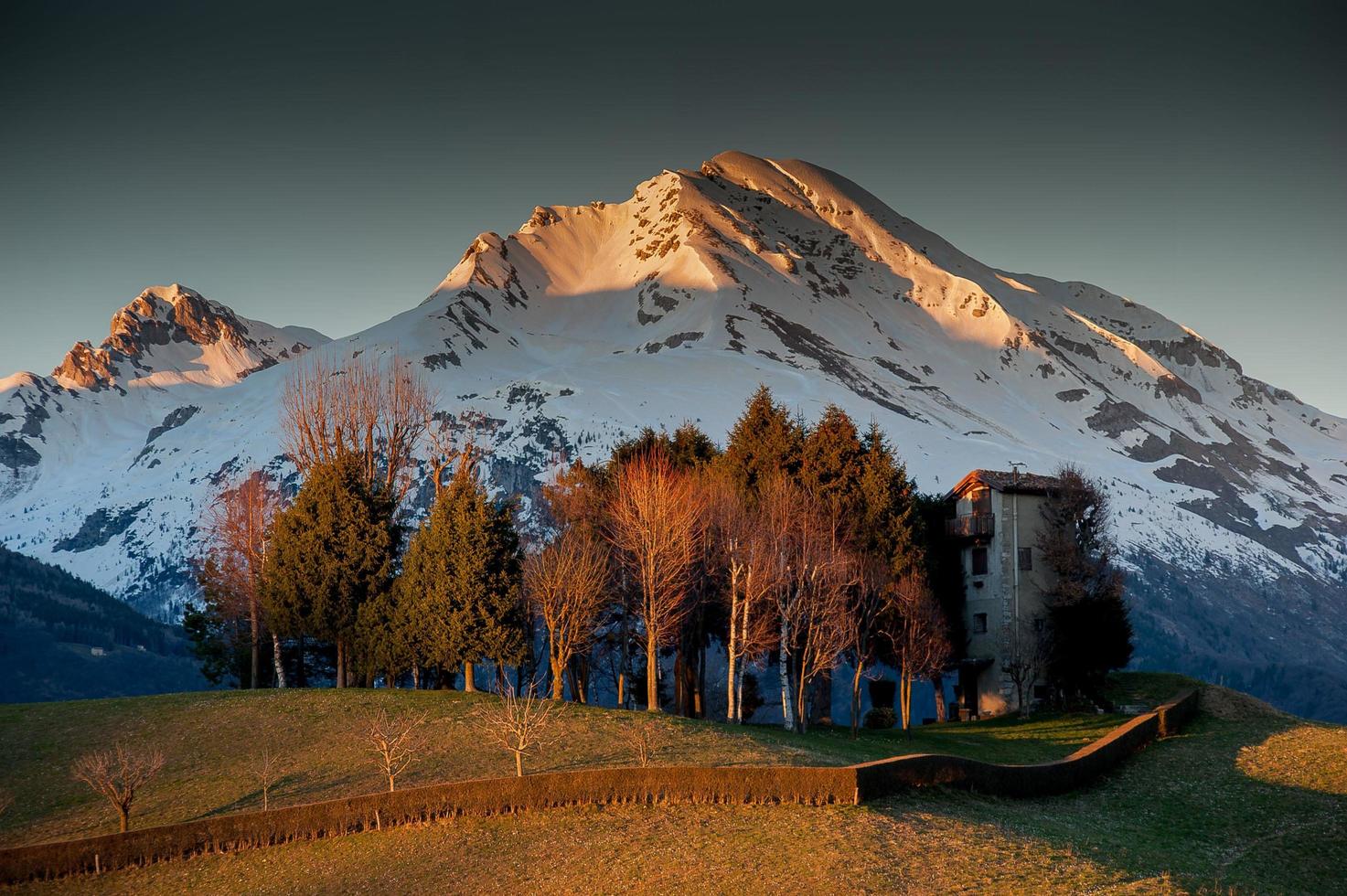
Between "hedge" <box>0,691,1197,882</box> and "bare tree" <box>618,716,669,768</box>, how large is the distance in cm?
202

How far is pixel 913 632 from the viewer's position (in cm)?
6544

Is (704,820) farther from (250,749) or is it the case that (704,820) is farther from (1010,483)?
(1010,483)

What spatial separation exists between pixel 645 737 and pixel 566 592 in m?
15.0

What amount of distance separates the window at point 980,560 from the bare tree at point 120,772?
51390mm

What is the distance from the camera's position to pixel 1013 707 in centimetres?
7525

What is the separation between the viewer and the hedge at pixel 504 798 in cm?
3538

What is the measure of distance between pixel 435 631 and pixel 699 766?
2113 cm

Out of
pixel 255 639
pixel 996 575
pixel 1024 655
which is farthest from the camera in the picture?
pixel 996 575

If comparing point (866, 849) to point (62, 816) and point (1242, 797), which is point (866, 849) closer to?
point (1242, 797)

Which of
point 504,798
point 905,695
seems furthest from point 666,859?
point 905,695

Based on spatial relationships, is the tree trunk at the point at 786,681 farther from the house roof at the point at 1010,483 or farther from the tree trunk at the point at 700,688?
the house roof at the point at 1010,483

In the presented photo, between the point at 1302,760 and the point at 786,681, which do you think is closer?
the point at 1302,760

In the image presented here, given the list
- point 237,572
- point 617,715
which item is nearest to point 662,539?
point 617,715

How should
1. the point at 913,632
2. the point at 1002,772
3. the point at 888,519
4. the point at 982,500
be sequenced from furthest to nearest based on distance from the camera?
the point at 982,500, the point at 888,519, the point at 913,632, the point at 1002,772
